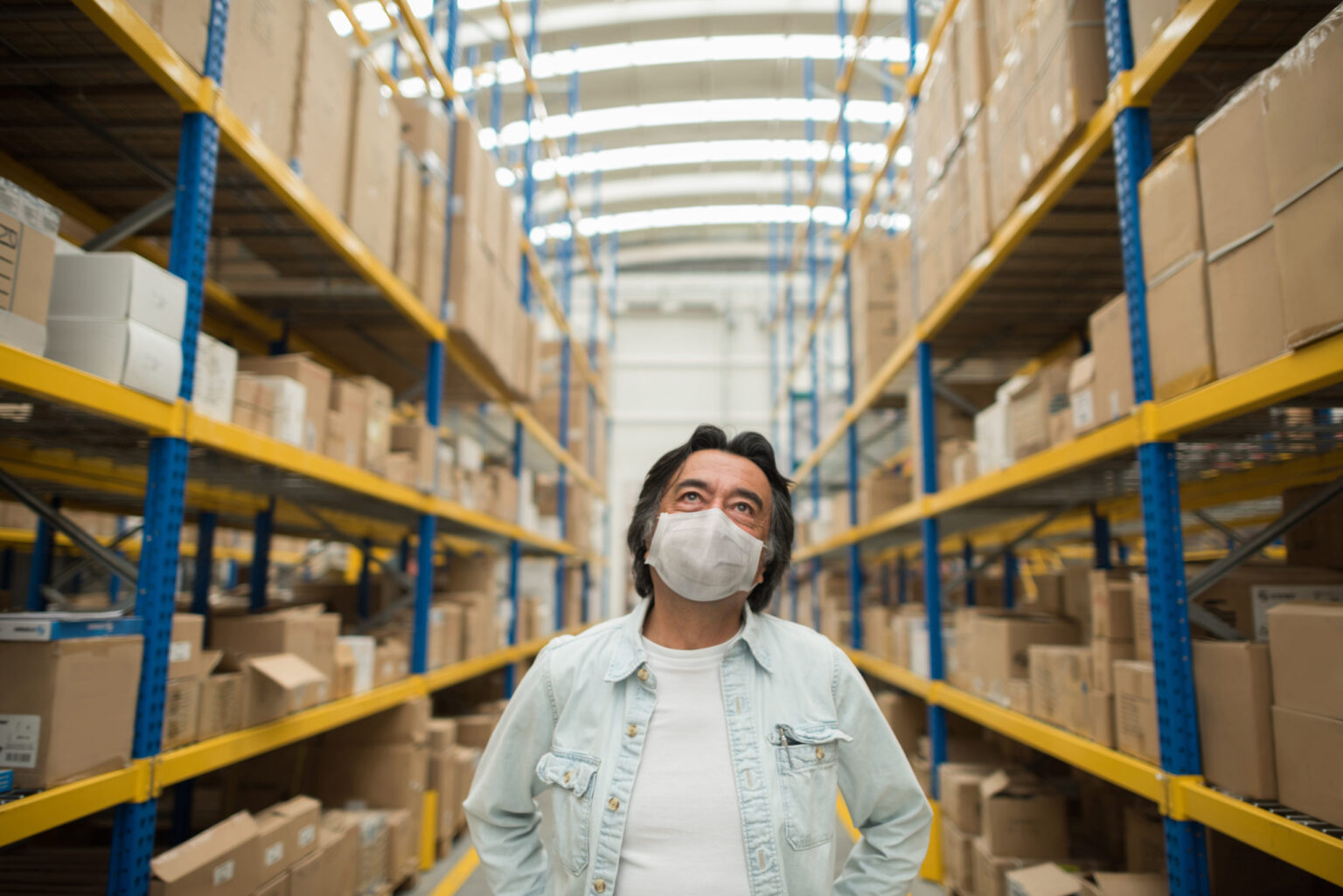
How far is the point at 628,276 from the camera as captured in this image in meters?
14.9

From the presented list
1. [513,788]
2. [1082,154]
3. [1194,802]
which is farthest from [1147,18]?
[513,788]

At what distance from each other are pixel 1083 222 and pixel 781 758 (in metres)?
2.56

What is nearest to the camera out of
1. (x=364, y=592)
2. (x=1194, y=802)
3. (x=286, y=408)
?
(x=1194, y=802)

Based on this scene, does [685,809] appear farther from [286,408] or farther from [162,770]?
[286,408]

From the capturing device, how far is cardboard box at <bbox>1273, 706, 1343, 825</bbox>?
64.2 inches

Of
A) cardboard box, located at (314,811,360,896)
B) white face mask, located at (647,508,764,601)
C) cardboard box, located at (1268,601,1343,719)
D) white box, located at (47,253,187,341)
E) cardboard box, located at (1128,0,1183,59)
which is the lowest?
cardboard box, located at (314,811,360,896)

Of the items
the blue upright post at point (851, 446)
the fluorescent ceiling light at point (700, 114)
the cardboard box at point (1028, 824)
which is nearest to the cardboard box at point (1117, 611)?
the cardboard box at point (1028, 824)

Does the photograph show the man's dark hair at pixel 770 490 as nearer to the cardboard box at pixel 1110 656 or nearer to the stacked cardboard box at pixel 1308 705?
the stacked cardboard box at pixel 1308 705

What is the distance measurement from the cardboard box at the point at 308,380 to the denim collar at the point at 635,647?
192 cm

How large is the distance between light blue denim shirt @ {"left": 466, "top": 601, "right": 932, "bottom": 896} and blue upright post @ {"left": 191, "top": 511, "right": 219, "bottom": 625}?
9.27 feet

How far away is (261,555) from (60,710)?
3.29m

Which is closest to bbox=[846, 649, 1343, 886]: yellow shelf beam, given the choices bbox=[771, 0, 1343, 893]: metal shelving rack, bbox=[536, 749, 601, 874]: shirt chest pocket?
bbox=[771, 0, 1343, 893]: metal shelving rack

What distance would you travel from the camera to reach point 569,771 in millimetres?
1486

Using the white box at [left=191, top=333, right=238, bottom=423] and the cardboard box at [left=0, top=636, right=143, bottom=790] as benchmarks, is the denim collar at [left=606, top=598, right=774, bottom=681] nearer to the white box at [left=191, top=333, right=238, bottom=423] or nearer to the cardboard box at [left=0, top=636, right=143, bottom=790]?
the cardboard box at [left=0, top=636, right=143, bottom=790]
